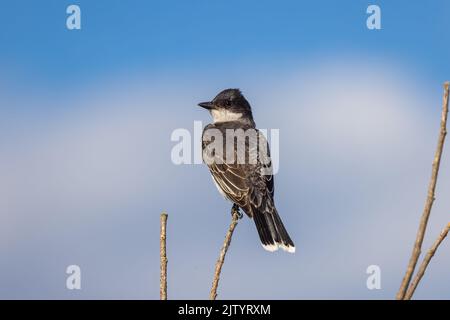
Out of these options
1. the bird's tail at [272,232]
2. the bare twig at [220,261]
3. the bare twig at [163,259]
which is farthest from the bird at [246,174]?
the bare twig at [163,259]

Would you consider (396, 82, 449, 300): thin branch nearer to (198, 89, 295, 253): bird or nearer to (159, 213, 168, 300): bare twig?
(159, 213, 168, 300): bare twig

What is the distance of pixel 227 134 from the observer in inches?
447

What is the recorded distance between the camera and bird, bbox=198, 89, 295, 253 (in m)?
9.53

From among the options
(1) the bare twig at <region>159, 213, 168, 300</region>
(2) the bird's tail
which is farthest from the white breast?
(1) the bare twig at <region>159, 213, 168, 300</region>

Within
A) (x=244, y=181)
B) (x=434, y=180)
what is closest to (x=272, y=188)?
(x=244, y=181)

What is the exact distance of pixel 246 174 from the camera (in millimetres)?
10219

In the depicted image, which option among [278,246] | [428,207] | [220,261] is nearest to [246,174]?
[278,246]

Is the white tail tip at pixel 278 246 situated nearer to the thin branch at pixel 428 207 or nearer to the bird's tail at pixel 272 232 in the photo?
the bird's tail at pixel 272 232

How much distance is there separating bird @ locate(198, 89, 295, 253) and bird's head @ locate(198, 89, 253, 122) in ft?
0.07

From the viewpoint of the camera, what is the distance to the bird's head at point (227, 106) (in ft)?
40.4
